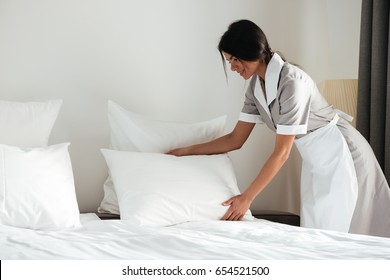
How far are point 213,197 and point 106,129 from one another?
76 cm

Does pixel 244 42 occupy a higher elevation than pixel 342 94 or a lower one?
higher

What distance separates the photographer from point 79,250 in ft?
5.61

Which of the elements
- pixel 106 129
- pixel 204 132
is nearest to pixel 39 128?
pixel 106 129

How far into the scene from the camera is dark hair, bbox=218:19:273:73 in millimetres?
2580

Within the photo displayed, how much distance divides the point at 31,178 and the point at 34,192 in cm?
6

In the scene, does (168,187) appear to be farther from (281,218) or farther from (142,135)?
(281,218)

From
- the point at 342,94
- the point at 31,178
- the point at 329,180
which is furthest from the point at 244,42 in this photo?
the point at 31,178

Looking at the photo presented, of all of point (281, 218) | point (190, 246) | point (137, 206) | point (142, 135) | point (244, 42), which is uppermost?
point (244, 42)

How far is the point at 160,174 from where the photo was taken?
2.64m

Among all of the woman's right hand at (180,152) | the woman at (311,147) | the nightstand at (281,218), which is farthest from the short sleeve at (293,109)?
the nightstand at (281,218)

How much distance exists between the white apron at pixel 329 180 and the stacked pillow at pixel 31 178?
1.05 meters

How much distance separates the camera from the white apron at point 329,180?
267 centimetres

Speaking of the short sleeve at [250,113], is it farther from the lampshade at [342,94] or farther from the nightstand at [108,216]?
the nightstand at [108,216]

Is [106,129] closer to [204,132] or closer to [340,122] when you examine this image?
[204,132]
